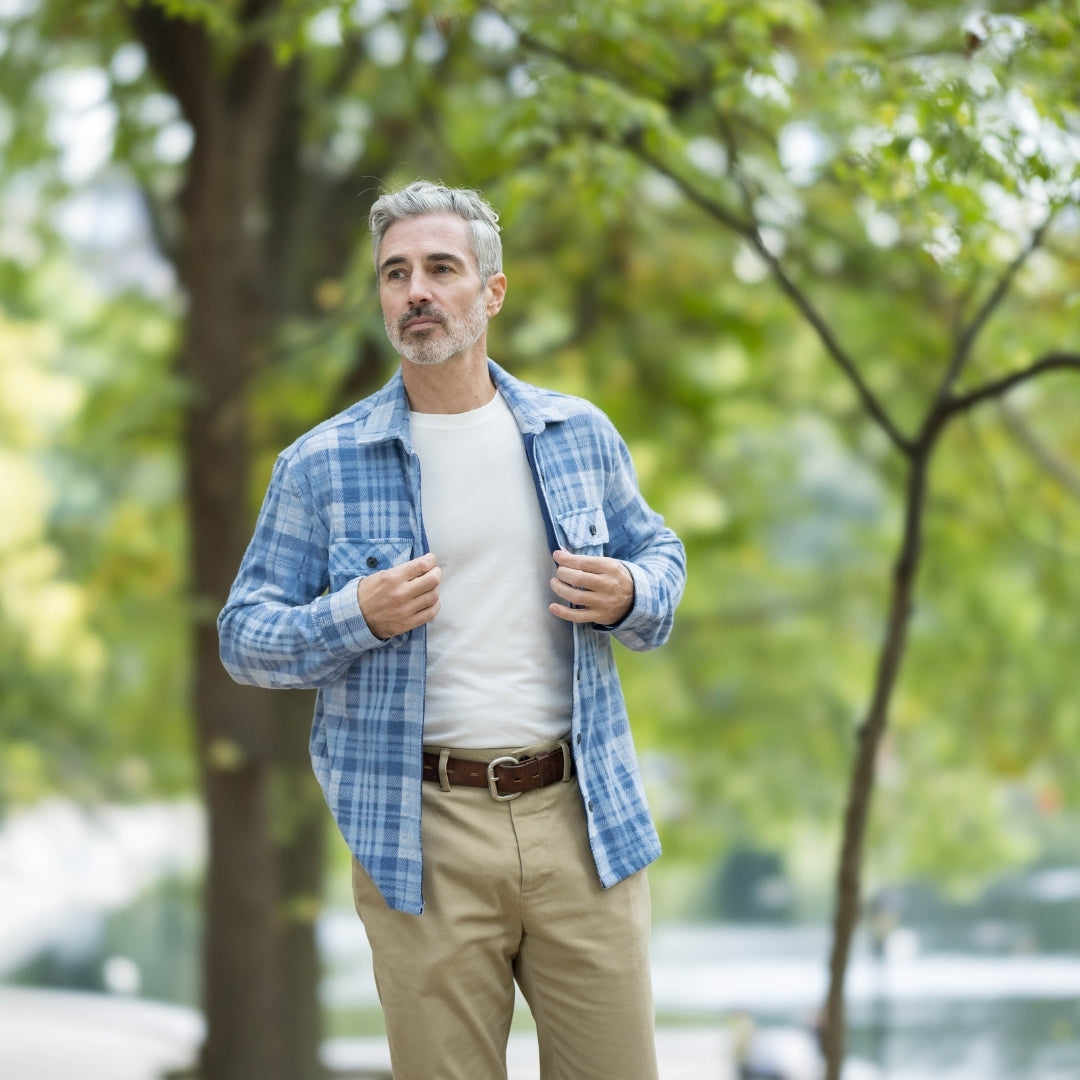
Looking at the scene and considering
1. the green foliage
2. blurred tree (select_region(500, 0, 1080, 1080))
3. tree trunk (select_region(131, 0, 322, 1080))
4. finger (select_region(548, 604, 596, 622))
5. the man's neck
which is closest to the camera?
finger (select_region(548, 604, 596, 622))

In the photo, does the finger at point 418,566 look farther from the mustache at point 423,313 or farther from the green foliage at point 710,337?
the green foliage at point 710,337

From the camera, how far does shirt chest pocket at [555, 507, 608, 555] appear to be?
6.59 ft

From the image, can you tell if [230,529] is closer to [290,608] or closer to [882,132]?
[882,132]

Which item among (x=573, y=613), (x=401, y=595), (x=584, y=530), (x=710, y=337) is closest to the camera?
(x=401, y=595)

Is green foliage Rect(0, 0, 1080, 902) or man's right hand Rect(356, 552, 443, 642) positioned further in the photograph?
green foliage Rect(0, 0, 1080, 902)

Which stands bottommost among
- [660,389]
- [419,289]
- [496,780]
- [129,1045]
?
[129,1045]

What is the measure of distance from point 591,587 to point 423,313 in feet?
1.48

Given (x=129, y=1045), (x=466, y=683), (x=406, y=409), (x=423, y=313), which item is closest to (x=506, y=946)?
(x=466, y=683)

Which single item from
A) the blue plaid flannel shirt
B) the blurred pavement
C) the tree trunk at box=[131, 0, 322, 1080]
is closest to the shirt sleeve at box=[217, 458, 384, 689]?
the blue plaid flannel shirt

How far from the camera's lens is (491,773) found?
1.94m

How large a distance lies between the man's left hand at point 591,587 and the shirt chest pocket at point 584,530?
0.07 m

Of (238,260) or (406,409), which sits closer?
(406,409)

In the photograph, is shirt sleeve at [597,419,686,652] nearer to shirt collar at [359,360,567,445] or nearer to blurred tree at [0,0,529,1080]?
shirt collar at [359,360,567,445]

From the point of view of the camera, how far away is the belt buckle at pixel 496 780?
194 cm
